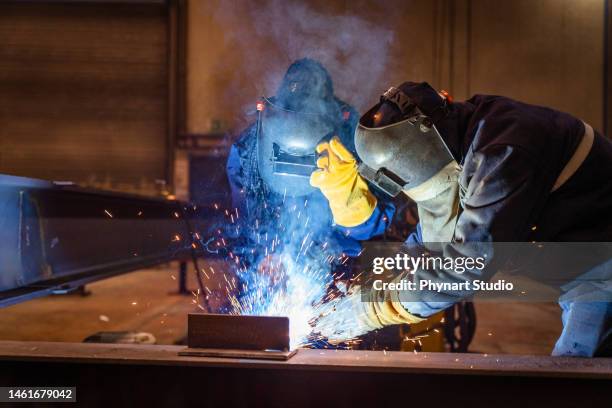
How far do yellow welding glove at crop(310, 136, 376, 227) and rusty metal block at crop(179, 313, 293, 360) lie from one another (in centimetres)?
72

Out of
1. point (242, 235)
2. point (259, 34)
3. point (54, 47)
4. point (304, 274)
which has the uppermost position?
point (54, 47)

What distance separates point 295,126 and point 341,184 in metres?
0.28

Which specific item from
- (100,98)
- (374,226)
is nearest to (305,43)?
(374,226)

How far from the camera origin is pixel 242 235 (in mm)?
2512

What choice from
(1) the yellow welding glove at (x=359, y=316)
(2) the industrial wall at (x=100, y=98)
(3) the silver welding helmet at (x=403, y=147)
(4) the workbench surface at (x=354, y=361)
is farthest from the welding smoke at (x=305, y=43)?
(2) the industrial wall at (x=100, y=98)

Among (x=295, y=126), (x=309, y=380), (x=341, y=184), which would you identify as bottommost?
(x=309, y=380)

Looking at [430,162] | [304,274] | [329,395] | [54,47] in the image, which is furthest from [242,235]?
[54,47]

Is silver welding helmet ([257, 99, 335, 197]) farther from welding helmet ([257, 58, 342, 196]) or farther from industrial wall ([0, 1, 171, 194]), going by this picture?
industrial wall ([0, 1, 171, 194])

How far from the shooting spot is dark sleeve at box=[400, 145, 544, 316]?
1.09m

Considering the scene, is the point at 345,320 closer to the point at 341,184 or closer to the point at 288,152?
the point at 341,184

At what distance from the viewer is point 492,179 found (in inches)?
43.8

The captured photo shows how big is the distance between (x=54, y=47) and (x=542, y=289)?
24.3 ft

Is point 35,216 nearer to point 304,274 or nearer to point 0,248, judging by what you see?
point 0,248

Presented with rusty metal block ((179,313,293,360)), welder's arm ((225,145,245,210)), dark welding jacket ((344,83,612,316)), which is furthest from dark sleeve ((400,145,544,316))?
welder's arm ((225,145,245,210))
